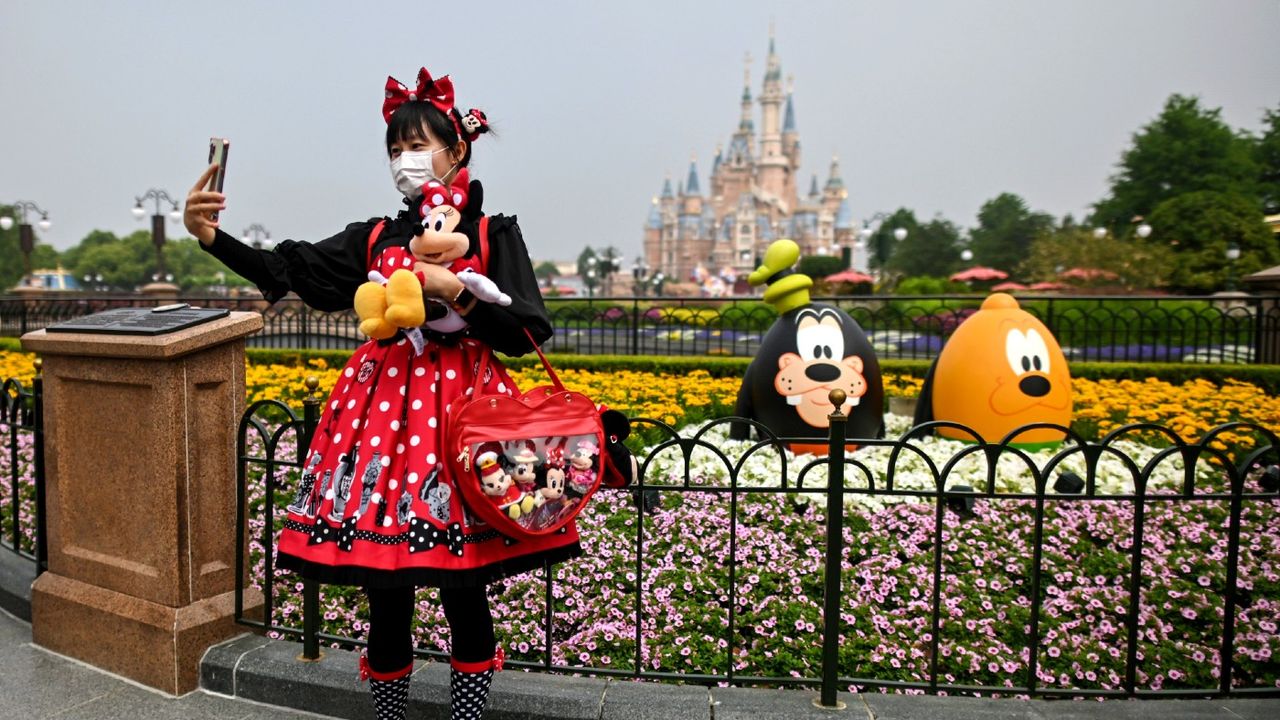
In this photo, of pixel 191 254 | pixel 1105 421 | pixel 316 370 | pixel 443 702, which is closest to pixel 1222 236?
pixel 1105 421

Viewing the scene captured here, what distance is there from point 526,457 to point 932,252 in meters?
68.2

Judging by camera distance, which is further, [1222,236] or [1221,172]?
[1221,172]

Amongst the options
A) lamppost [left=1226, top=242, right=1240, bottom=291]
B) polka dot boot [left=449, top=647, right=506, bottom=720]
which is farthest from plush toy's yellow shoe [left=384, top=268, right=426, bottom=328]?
lamppost [left=1226, top=242, right=1240, bottom=291]

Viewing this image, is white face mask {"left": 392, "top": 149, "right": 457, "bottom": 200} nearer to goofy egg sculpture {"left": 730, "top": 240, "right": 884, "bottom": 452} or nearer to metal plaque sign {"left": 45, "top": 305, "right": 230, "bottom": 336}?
metal plaque sign {"left": 45, "top": 305, "right": 230, "bottom": 336}

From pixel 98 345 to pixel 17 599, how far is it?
167 cm

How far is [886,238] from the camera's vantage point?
1905 inches

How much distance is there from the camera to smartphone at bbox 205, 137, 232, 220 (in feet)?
7.26

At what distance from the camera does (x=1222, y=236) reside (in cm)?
3391

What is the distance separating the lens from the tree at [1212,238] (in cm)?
3178

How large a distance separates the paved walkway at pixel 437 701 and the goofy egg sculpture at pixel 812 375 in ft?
10.1

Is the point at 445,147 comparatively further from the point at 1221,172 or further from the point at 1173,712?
the point at 1221,172

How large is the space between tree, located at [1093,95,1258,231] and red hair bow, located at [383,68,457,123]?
53334mm

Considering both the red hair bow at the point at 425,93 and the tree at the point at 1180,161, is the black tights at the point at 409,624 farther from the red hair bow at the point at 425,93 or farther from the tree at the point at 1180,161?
the tree at the point at 1180,161

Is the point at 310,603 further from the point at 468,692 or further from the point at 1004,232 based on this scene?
the point at 1004,232
